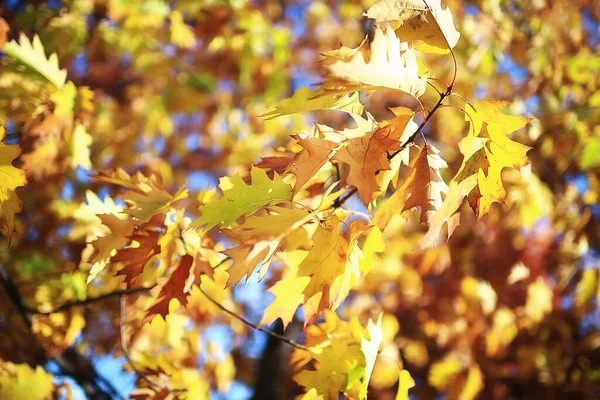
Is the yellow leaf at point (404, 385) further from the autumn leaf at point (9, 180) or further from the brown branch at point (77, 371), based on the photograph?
the brown branch at point (77, 371)

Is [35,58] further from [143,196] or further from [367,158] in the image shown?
[367,158]

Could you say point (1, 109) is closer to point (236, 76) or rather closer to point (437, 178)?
point (437, 178)

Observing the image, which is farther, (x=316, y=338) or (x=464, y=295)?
(x=464, y=295)

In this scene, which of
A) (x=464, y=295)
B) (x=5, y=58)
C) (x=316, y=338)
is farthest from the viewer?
(x=464, y=295)

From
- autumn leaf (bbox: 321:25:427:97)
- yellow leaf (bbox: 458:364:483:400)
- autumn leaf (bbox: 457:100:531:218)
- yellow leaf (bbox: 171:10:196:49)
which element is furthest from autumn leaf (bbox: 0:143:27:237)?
yellow leaf (bbox: 171:10:196:49)

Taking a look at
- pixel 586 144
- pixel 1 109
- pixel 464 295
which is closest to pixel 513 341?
pixel 464 295

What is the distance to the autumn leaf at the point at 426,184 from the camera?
1106 mm

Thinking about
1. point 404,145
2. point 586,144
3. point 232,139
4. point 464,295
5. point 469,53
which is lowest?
point 464,295

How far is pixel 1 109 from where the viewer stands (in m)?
1.95

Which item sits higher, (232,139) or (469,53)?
(469,53)

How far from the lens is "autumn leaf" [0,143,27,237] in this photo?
112 cm

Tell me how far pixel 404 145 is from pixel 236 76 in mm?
3780

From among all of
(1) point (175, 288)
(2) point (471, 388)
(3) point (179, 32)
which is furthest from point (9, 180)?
(3) point (179, 32)

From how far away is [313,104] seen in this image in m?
1.03
